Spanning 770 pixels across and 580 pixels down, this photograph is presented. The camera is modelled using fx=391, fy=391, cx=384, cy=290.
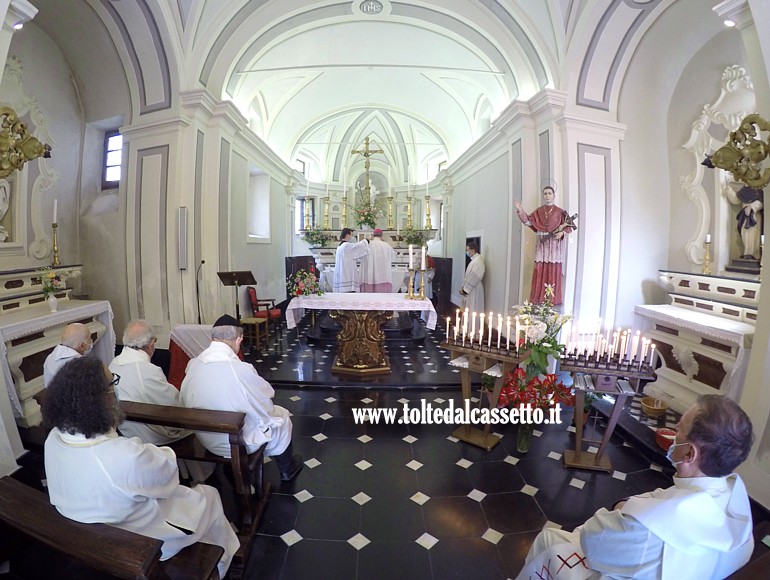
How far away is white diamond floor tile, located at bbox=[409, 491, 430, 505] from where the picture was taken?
10.3 feet

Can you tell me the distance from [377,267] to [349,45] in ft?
16.6

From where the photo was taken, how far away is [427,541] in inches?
107

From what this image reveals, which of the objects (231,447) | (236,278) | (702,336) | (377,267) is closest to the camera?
(231,447)

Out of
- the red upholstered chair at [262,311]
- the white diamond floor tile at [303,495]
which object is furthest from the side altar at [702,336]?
the red upholstered chair at [262,311]

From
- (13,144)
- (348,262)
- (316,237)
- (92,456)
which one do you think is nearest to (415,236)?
(316,237)

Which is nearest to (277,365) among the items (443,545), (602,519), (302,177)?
(443,545)

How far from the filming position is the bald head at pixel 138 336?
9.36ft

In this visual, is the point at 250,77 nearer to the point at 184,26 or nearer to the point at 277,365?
the point at 184,26

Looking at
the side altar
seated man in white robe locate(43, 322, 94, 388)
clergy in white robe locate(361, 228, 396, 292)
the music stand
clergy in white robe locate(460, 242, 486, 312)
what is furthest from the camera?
clergy in white robe locate(460, 242, 486, 312)

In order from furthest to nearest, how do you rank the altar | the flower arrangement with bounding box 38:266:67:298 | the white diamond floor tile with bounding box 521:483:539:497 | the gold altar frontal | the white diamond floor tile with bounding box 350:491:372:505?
the gold altar frontal → the altar → the flower arrangement with bounding box 38:266:67:298 → the white diamond floor tile with bounding box 521:483:539:497 → the white diamond floor tile with bounding box 350:491:372:505

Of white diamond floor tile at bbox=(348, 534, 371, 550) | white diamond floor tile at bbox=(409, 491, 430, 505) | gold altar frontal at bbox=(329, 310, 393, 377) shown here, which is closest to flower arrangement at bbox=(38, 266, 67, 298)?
gold altar frontal at bbox=(329, 310, 393, 377)

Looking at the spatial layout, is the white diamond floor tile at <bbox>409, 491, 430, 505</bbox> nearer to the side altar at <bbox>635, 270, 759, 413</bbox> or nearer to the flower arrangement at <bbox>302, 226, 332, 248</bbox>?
the side altar at <bbox>635, 270, 759, 413</bbox>

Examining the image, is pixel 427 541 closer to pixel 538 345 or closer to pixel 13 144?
pixel 538 345

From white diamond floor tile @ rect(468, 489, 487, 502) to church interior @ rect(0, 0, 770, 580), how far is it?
99 mm
